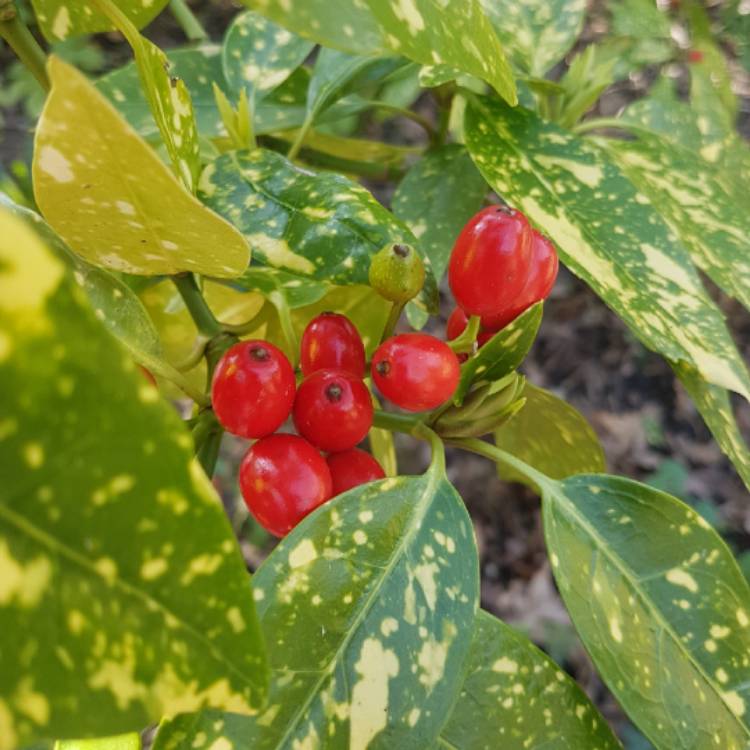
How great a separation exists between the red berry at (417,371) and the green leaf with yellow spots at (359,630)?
3.0 inches

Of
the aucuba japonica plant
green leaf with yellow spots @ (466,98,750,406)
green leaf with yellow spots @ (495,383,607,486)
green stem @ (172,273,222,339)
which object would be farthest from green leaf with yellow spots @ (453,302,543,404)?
green leaf with yellow spots @ (495,383,607,486)

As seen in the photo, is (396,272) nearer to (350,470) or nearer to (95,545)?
(350,470)

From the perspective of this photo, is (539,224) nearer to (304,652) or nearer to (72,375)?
(304,652)

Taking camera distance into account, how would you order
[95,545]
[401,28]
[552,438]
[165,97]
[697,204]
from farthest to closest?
[552,438]
[697,204]
[165,97]
[401,28]
[95,545]

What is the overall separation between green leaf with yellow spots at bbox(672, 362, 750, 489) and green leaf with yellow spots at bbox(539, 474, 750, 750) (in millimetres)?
96

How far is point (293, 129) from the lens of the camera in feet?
3.52

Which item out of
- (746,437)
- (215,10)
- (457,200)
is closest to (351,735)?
(457,200)

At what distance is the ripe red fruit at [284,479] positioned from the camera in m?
0.58

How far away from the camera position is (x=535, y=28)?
1050 mm

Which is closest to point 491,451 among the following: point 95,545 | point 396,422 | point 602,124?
point 396,422

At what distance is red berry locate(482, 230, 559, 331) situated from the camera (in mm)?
624

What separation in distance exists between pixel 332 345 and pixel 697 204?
536 mm

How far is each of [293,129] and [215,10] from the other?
2.10m

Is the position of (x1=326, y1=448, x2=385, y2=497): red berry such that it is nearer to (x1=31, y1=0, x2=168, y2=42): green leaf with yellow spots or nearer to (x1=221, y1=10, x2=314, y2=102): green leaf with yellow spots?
(x1=31, y1=0, x2=168, y2=42): green leaf with yellow spots
